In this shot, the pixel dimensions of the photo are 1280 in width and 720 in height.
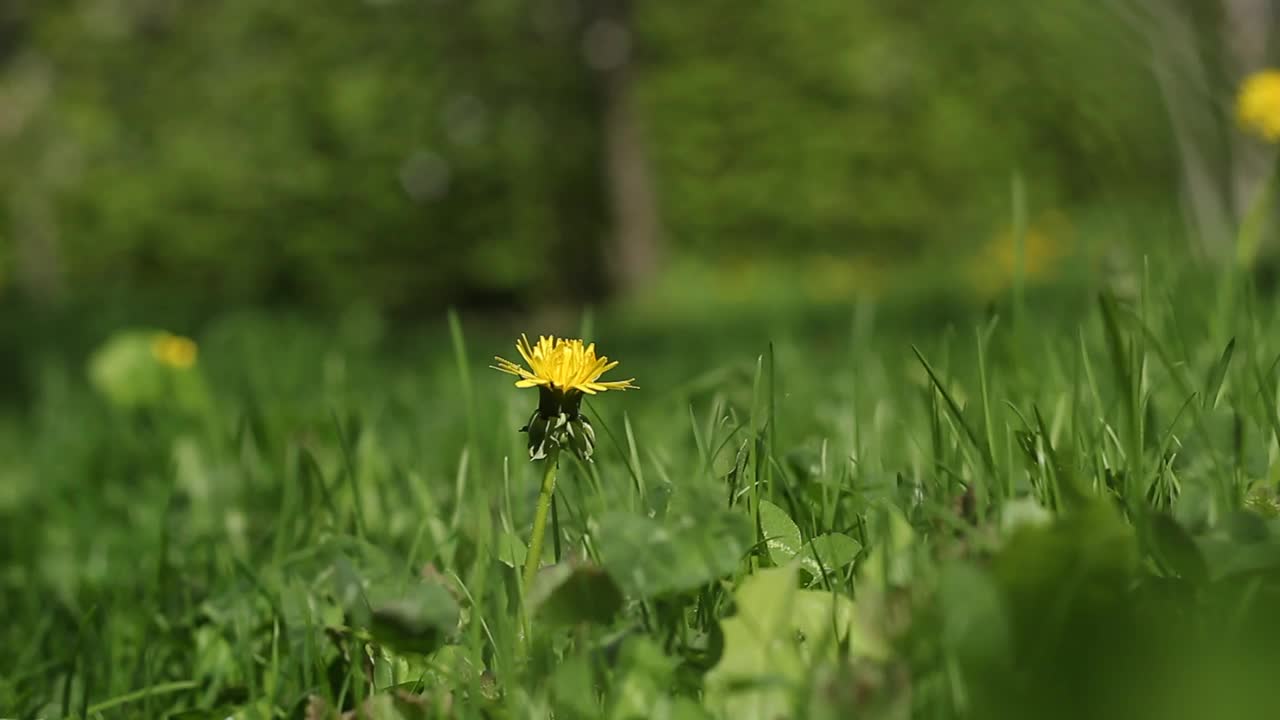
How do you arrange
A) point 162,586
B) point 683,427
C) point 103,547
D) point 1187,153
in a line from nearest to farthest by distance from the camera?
1. point 162,586
2. point 103,547
3. point 683,427
4. point 1187,153

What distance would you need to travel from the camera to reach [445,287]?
7.92 m

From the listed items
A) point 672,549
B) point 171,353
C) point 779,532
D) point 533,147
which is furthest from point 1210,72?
point 672,549

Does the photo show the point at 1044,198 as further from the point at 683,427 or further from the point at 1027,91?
the point at 683,427

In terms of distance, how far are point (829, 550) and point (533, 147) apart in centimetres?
692

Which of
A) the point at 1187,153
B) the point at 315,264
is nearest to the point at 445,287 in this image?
the point at 315,264

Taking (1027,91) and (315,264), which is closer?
(315,264)

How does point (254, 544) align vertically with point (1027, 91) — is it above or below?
below

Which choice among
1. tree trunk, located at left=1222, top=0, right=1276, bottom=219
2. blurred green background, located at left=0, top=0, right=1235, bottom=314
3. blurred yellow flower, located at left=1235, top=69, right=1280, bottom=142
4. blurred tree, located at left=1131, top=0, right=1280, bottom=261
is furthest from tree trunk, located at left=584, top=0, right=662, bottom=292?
blurred yellow flower, located at left=1235, top=69, right=1280, bottom=142

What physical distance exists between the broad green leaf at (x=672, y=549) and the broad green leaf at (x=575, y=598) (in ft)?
0.04

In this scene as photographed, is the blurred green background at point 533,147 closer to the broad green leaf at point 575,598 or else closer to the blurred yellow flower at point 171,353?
the blurred yellow flower at point 171,353

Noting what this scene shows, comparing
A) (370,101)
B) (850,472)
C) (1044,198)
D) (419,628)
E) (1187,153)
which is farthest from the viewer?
(1044,198)

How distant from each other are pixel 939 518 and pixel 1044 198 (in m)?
7.97

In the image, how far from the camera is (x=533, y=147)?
7547mm

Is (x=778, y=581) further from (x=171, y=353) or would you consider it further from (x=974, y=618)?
(x=171, y=353)
